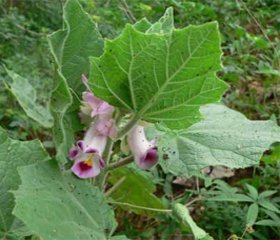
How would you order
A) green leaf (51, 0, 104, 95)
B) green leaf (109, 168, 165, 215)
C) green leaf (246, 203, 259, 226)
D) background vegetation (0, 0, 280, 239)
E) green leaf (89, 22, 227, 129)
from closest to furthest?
1. green leaf (89, 22, 227, 129)
2. green leaf (51, 0, 104, 95)
3. green leaf (109, 168, 165, 215)
4. green leaf (246, 203, 259, 226)
5. background vegetation (0, 0, 280, 239)

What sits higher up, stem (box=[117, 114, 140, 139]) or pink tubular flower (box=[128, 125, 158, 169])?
stem (box=[117, 114, 140, 139])

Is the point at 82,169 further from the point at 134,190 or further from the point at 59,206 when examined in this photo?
the point at 134,190

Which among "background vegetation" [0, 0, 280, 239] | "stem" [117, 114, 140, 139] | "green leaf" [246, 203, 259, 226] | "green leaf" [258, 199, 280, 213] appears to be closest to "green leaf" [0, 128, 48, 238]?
"stem" [117, 114, 140, 139]

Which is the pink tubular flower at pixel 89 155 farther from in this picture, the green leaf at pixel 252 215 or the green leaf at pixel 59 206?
the green leaf at pixel 252 215

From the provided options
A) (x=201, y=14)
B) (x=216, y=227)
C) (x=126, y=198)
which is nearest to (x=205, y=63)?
(x=126, y=198)

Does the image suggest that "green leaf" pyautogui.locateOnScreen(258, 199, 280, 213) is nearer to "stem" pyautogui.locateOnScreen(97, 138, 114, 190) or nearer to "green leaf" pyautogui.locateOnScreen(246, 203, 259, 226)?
"green leaf" pyautogui.locateOnScreen(246, 203, 259, 226)

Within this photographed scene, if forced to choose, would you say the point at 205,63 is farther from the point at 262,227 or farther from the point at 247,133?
the point at 262,227

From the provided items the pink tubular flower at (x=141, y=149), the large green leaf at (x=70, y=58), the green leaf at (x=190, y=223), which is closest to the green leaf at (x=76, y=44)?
the large green leaf at (x=70, y=58)
